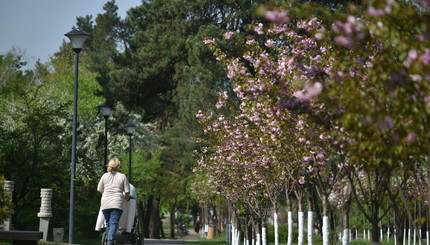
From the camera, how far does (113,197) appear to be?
15172mm

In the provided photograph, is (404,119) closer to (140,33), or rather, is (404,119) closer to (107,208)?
(107,208)

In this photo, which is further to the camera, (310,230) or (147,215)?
(147,215)

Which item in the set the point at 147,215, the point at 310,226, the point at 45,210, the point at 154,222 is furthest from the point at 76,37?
the point at 154,222

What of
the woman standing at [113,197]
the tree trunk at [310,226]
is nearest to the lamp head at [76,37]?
the woman standing at [113,197]

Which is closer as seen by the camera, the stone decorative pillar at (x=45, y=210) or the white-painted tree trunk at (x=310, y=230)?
the white-painted tree trunk at (x=310, y=230)

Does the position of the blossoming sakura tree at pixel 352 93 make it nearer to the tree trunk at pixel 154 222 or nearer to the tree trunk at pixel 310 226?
the tree trunk at pixel 310 226

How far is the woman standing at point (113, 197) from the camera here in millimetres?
15141

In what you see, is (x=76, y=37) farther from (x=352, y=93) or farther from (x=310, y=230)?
(x=352, y=93)

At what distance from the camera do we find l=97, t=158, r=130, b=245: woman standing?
1514cm

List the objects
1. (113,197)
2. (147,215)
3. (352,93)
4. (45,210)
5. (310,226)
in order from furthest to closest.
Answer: (147,215)
(45,210)
(310,226)
(113,197)
(352,93)

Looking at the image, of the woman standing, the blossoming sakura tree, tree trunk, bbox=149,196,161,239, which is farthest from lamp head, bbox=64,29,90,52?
tree trunk, bbox=149,196,161,239

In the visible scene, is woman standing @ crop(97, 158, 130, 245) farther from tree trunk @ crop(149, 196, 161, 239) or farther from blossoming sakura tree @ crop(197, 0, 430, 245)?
tree trunk @ crop(149, 196, 161, 239)

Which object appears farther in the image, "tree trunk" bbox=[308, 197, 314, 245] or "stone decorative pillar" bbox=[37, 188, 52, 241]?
"stone decorative pillar" bbox=[37, 188, 52, 241]

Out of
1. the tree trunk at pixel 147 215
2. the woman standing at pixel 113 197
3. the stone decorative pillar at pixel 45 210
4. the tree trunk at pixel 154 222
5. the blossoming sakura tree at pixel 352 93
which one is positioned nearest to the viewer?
the blossoming sakura tree at pixel 352 93
